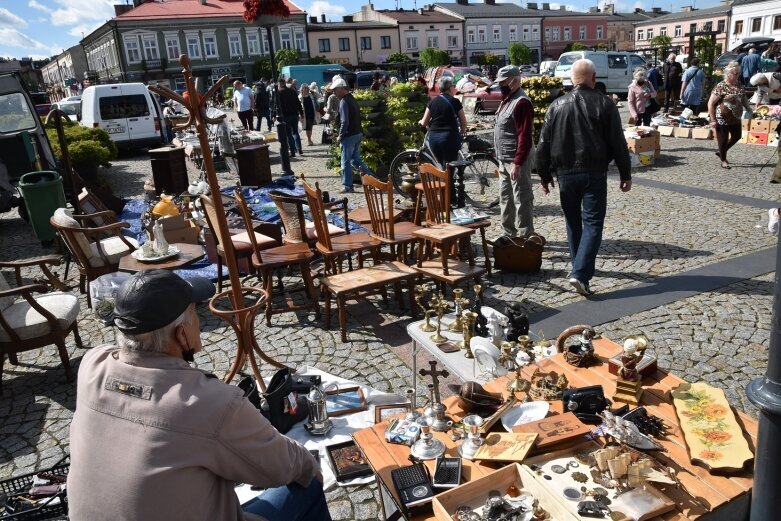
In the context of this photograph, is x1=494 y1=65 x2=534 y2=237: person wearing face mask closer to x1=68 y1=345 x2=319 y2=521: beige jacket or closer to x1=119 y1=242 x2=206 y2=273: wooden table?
x1=119 y1=242 x2=206 y2=273: wooden table

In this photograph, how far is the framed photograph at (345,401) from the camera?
382cm

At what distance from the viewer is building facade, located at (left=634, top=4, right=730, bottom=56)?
61.6 meters

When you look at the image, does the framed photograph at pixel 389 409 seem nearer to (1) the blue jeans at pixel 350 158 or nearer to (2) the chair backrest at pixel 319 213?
(2) the chair backrest at pixel 319 213

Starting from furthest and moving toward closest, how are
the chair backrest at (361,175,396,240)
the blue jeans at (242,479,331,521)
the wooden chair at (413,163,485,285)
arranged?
the chair backrest at (361,175,396,240)
the wooden chair at (413,163,485,285)
the blue jeans at (242,479,331,521)

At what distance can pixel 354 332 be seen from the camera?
5.19m

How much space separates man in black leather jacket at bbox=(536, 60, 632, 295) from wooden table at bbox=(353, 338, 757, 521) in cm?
228

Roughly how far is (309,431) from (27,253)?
22.3ft

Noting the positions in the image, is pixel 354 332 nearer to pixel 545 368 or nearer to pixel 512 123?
pixel 545 368

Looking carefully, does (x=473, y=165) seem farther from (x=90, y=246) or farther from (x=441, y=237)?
(x=90, y=246)

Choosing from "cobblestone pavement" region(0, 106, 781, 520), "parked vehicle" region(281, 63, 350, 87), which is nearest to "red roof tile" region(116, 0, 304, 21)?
"parked vehicle" region(281, 63, 350, 87)

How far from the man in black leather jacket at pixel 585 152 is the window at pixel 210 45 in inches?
1992

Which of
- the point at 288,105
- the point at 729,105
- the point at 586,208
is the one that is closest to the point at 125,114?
the point at 288,105

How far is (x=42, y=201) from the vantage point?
27.5 feet

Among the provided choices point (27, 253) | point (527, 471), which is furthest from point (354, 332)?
point (27, 253)
